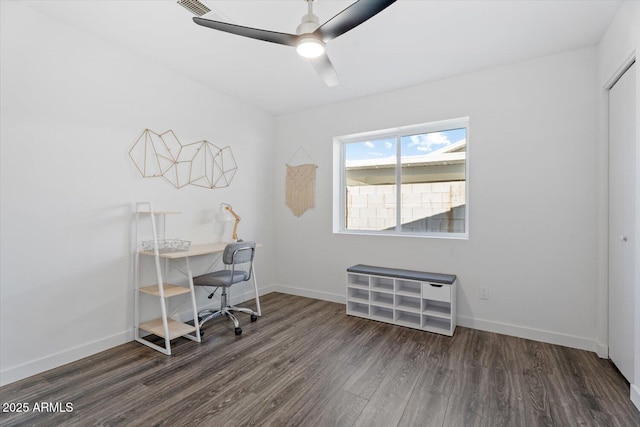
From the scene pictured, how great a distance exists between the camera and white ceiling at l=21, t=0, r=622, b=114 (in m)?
2.07

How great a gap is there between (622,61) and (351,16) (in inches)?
75.5

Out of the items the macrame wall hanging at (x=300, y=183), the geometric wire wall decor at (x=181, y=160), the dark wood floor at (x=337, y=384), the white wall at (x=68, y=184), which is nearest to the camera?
the dark wood floor at (x=337, y=384)

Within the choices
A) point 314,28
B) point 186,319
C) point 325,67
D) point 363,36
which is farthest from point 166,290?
point 363,36

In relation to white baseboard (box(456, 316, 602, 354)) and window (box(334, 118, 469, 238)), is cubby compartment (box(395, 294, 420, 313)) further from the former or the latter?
window (box(334, 118, 469, 238))

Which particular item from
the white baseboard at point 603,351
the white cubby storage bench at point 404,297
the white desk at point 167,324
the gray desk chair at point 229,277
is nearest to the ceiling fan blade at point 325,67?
the gray desk chair at point 229,277

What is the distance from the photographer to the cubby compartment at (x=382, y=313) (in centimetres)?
314

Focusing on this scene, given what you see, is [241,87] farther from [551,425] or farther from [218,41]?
[551,425]

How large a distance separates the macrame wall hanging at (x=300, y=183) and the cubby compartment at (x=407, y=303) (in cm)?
162

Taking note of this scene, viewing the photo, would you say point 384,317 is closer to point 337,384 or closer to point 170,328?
point 337,384

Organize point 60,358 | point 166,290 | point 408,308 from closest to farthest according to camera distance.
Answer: point 60,358 < point 166,290 < point 408,308

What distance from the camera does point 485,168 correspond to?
2.93 m

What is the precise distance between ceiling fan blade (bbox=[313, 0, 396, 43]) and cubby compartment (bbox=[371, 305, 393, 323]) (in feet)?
8.63

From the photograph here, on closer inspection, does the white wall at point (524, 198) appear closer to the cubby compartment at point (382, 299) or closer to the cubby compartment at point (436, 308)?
the cubby compartment at point (436, 308)

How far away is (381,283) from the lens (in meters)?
3.39
